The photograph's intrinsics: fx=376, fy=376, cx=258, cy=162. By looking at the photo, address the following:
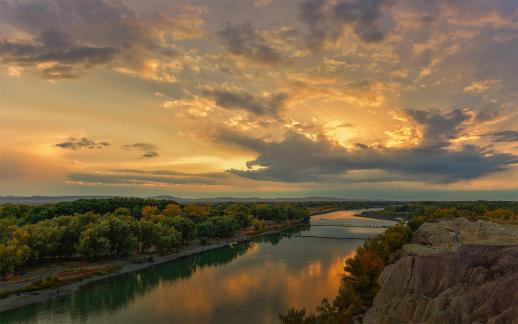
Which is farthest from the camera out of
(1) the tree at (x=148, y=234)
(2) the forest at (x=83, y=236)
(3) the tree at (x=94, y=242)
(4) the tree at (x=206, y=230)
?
(4) the tree at (x=206, y=230)

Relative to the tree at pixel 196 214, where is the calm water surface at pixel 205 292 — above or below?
below

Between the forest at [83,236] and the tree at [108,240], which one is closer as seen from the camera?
the forest at [83,236]

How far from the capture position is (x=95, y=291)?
69.6 meters

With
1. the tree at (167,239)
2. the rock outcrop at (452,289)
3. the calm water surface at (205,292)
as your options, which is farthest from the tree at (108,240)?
the rock outcrop at (452,289)

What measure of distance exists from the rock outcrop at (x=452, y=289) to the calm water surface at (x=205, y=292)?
18.7 m

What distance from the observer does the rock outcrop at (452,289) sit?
30891 mm

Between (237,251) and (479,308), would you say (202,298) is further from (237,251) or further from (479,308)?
(237,251)

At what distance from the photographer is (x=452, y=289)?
114ft

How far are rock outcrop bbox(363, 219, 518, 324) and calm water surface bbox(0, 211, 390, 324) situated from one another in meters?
18.7

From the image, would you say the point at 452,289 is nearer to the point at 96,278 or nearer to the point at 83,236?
the point at 96,278

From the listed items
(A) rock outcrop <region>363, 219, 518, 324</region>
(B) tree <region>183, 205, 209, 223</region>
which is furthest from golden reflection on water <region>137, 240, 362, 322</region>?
(B) tree <region>183, 205, 209, 223</region>

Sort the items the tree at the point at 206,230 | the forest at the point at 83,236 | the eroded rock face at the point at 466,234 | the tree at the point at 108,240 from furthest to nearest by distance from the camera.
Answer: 1. the tree at the point at 206,230
2. the tree at the point at 108,240
3. the forest at the point at 83,236
4. the eroded rock face at the point at 466,234

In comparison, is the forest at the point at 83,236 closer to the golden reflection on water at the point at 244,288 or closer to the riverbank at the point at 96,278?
the riverbank at the point at 96,278

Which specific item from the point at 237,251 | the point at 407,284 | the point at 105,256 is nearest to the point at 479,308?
the point at 407,284
